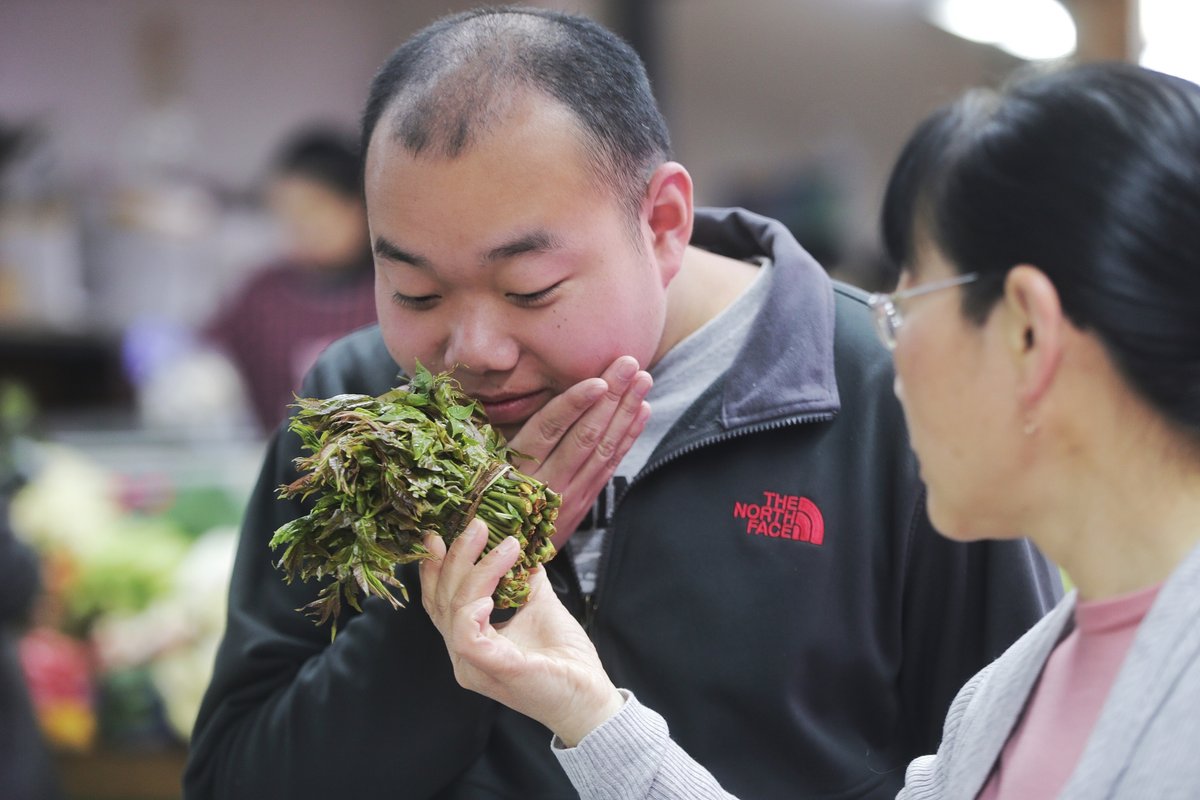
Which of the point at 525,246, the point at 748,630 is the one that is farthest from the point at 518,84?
the point at 748,630

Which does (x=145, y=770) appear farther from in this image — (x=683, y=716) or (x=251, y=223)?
(x=251, y=223)

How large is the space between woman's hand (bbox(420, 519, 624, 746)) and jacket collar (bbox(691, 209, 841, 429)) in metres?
0.43

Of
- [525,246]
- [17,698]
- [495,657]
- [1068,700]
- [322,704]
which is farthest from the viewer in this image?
[17,698]

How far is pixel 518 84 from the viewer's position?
1.64 m

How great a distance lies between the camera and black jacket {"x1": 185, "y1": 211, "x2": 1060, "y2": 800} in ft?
5.62

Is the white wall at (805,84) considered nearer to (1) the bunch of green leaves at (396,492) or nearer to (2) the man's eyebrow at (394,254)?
(2) the man's eyebrow at (394,254)

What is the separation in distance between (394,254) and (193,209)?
537cm

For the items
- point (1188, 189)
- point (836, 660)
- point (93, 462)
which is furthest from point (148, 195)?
point (1188, 189)

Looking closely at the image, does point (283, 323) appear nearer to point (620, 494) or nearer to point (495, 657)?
point (620, 494)

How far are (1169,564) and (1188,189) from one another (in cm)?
36

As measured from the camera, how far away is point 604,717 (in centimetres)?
155

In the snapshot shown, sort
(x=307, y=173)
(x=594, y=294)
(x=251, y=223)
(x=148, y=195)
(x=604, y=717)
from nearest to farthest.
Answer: (x=604, y=717) < (x=594, y=294) < (x=307, y=173) < (x=148, y=195) < (x=251, y=223)

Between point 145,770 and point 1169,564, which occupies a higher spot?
point 1169,564

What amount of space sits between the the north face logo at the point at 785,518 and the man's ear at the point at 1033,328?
0.54m
